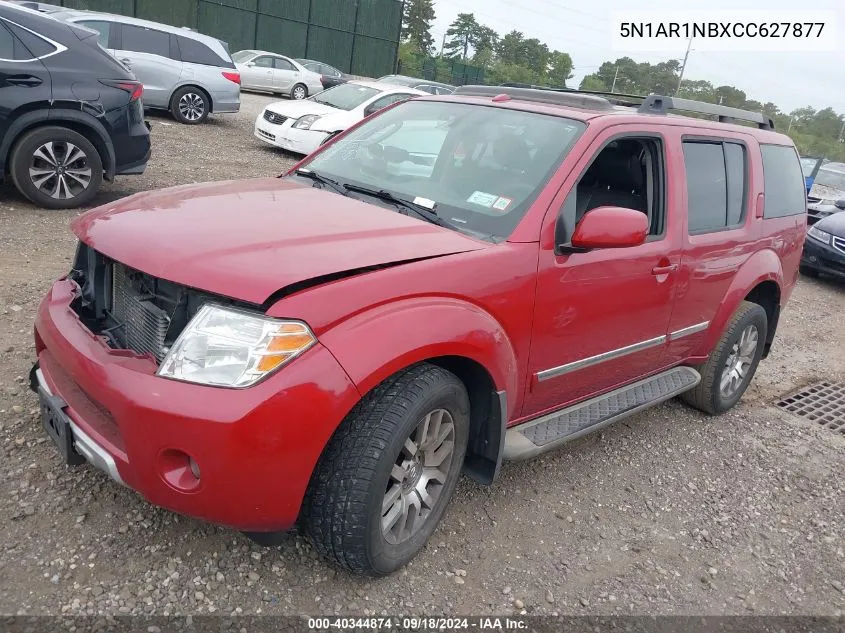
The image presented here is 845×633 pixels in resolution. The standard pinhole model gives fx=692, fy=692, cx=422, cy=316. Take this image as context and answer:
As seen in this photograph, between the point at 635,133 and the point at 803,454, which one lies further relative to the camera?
the point at 803,454

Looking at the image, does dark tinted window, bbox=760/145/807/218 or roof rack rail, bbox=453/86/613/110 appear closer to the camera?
roof rack rail, bbox=453/86/613/110

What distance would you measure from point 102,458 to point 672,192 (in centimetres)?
295

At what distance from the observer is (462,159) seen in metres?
3.32

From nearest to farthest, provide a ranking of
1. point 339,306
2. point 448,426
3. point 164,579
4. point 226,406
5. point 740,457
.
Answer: point 226,406
point 339,306
point 164,579
point 448,426
point 740,457

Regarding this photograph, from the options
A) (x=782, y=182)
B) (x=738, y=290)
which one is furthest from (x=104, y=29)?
(x=738, y=290)

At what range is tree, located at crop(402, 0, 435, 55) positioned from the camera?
70.1 meters

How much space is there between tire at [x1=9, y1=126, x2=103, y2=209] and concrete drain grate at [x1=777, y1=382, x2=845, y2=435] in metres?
6.43

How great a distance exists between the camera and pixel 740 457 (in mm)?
4211

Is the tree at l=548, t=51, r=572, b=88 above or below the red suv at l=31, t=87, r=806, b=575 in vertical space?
above

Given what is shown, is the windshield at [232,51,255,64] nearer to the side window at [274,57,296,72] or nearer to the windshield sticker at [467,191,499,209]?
the side window at [274,57,296,72]

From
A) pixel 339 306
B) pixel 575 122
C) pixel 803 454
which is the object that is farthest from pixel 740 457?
pixel 339 306

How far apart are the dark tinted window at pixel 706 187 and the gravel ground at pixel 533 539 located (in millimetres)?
1353

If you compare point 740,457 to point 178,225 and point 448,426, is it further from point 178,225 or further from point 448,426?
point 178,225

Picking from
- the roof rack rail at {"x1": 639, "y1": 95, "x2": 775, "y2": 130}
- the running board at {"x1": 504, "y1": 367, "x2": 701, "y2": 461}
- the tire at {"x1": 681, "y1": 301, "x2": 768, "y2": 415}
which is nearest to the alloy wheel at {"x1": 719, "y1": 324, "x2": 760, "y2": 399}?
the tire at {"x1": 681, "y1": 301, "x2": 768, "y2": 415}
